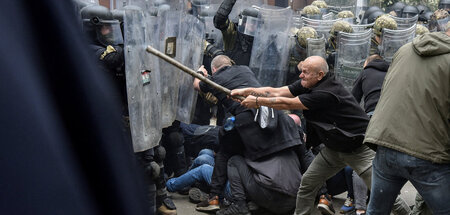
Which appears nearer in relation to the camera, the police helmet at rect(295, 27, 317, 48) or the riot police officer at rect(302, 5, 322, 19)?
the police helmet at rect(295, 27, 317, 48)

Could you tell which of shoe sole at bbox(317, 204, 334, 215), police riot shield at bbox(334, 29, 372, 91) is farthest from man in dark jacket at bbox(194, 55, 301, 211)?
police riot shield at bbox(334, 29, 372, 91)

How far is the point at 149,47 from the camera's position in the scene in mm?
4227

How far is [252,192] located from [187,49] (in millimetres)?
1476

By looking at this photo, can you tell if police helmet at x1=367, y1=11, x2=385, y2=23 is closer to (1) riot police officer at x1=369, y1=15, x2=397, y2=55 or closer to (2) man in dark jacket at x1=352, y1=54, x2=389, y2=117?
(1) riot police officer at x1=369, y1=15, x2=397, y2=55

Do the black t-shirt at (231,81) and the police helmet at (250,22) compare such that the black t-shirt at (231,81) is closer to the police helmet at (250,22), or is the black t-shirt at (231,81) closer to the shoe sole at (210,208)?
the shoe sole at (210,208)

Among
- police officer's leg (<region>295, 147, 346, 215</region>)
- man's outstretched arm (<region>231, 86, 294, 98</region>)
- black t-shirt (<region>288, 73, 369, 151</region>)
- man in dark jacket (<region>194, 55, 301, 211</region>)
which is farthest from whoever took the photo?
man in dark jacket (<region>194, 55, 301, 211</region>)

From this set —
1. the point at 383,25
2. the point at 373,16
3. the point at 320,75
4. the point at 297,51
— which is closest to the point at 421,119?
the point at 320,75

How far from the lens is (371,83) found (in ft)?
16.7

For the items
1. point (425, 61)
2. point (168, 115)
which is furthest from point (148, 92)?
point (425, 61)

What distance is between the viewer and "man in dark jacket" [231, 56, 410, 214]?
4098mm

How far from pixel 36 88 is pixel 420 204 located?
3753 mm

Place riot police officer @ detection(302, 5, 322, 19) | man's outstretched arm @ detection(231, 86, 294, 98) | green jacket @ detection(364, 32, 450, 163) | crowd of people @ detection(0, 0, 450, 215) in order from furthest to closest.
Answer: riot police officer @ detection(302, 5, 322, 19) < man's outstretched arm @ detection(231, 86, 294, 98) < green jacket @ detection(364, 32, 450, 163) < crowd of people @ detection(0, 0, 450, 215)

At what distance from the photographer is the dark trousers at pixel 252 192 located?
478 centimetres

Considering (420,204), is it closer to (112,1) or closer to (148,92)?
(148,92)
